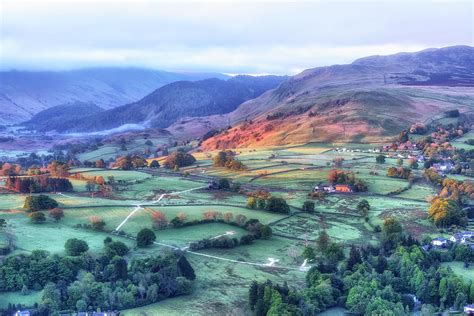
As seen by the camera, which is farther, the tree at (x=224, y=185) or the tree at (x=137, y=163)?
the tree at (x=137, y=163)

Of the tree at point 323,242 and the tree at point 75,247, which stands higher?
the tree at point 75,247

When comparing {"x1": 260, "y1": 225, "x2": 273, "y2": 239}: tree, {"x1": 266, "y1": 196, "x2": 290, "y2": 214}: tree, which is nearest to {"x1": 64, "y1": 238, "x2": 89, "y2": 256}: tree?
{"x1": 260, "y1": 225, "x2": 273, "y2": 239}: tree

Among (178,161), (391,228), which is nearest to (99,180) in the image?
(178,161)

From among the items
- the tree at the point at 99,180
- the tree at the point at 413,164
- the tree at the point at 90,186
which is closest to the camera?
the tree at the point at 90,186

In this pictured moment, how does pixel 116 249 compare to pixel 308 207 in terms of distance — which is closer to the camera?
pixel 116 249

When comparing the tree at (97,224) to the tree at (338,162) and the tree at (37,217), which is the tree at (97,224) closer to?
the tree at (37,217)

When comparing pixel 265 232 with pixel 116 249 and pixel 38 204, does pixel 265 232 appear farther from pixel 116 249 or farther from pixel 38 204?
pixel 38 204

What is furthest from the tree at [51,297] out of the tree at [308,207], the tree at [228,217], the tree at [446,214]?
the tree at [446,214]
